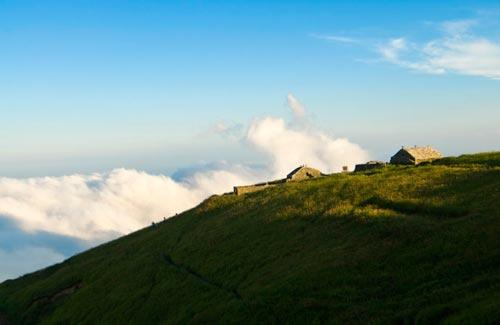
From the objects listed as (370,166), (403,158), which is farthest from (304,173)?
(403,158)

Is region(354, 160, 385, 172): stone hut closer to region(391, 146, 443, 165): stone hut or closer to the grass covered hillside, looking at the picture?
region(391, 146, 443, 165): stone hut

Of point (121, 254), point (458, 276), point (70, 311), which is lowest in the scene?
point (458, 276)

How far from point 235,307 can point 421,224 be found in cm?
1812

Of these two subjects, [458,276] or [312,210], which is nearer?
[458,276]

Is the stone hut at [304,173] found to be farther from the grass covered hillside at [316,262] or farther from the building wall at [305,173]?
the grass covered hillside at [316,262]

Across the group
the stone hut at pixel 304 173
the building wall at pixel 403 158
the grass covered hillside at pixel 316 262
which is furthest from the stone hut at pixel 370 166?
the grass covered hillside at pixel 316 262

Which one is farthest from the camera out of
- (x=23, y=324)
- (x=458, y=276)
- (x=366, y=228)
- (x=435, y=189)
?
(x=23, y=324)

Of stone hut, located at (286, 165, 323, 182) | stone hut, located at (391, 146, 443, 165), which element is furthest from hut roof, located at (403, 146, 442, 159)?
stone hut, located at (286, 165, 323, 182)

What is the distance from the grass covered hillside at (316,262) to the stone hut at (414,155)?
7.44m

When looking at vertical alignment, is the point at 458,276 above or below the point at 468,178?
below

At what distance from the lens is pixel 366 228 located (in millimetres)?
50281

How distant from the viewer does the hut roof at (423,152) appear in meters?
93.4

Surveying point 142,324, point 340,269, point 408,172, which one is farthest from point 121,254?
point 340,269

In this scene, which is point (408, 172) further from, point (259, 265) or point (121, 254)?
point (121, 254)
